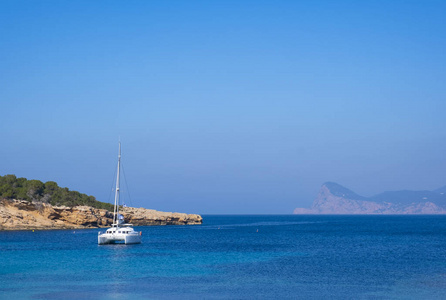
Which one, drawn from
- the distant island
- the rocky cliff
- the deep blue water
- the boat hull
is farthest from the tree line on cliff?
the deep blue water

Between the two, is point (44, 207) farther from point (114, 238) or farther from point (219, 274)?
point (219, 274)

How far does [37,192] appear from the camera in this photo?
12431cm

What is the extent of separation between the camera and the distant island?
382 ft

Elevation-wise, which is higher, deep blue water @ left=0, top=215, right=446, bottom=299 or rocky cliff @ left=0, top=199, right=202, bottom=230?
rocky cliff @ left=0, top=199, right=202, bottom=230

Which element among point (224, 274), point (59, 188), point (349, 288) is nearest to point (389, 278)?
point (349, 288)

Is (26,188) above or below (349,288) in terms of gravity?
above

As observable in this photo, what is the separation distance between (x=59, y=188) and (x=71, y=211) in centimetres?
845

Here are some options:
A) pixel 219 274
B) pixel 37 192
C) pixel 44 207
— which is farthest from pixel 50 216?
pixel 219 274

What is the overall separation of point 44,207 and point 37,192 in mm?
4341

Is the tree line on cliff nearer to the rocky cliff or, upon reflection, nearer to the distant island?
the distant island

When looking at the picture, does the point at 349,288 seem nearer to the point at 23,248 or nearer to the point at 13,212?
the point at 23,248

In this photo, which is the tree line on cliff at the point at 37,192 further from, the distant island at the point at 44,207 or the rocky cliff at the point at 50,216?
the rocky cliff at the point at 50,216

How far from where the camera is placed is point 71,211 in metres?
128

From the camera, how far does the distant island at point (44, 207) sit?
116 m
